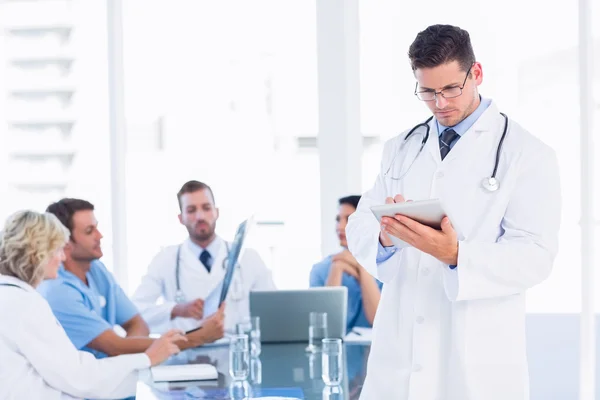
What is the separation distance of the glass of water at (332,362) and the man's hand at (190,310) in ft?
4.56

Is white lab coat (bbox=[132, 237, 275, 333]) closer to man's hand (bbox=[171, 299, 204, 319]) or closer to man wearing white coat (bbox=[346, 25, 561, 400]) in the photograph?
man's hand (bbox=[171, 299, 204, 319])

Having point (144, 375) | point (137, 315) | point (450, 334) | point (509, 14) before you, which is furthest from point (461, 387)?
point (509, 14)

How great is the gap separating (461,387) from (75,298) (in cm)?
179

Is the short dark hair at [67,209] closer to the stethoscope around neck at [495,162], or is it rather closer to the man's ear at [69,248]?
the man's ear at [69,248]

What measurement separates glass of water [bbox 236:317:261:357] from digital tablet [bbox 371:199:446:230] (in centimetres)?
150

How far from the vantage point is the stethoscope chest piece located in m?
1.80

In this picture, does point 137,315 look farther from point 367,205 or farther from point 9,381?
point 367,205

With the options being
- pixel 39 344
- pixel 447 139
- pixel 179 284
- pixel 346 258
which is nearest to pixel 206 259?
pixel 179 284

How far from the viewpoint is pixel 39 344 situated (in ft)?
8.55

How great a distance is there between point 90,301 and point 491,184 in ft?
6.49

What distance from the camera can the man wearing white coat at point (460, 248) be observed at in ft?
5.64

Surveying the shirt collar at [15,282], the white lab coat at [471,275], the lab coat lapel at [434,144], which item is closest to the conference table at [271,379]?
the shirt collar at [15,282]

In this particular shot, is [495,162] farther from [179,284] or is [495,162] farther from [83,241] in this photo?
[179,284]

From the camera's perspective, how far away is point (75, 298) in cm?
317
